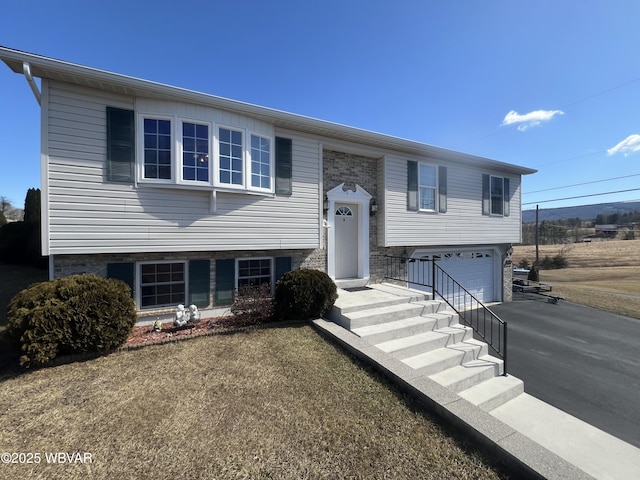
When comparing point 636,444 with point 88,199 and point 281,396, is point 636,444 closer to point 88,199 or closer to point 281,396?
point 281,396

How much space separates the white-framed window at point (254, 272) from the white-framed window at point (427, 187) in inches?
222

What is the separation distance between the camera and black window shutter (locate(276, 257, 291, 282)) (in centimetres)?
750

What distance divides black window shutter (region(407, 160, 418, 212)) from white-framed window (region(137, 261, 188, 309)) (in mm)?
7081

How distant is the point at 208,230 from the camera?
6.36 m

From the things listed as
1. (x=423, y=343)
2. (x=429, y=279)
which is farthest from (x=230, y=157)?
(x=429, y=279)

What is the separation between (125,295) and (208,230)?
2048mm

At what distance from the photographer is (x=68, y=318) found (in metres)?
4.33

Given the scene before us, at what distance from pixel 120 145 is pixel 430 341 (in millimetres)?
7251

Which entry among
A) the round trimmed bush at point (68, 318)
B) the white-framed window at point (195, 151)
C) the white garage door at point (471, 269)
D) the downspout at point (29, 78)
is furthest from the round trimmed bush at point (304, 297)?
the downspout at point (29, 78)

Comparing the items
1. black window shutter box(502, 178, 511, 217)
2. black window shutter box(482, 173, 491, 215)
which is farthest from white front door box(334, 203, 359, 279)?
black window shutter box(502, 178, 511, 217)

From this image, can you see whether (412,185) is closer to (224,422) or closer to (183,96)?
(183,96)

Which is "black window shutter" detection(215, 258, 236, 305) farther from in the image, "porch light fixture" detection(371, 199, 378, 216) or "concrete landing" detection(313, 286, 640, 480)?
"porch light fixture" detection(371, 199, 378, 216)

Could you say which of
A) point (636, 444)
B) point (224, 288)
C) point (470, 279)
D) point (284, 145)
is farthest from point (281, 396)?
point (470, 279)

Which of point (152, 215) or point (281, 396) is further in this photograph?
point (152, 215)
